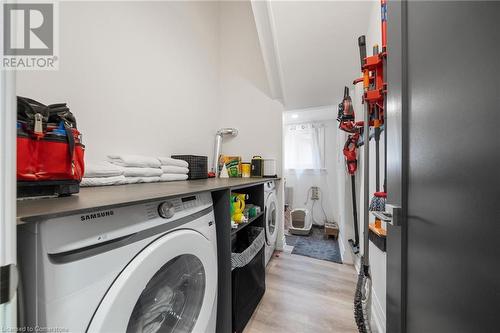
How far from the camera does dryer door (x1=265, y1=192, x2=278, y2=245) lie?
199 cm

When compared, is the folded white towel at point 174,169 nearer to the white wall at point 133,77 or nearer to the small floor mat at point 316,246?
the white wall at point 133,77

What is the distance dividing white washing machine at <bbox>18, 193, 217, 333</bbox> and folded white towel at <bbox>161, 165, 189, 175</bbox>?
0.79 meters

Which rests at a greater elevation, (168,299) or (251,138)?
(251,138)

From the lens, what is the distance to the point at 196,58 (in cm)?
222

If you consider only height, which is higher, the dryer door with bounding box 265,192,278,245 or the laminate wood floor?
the dryer door with bounding box 265,192,278,245

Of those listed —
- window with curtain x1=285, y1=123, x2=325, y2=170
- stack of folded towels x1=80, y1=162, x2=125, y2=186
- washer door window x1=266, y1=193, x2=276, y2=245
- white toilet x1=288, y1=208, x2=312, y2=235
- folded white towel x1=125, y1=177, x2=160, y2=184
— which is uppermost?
window with curtain x1=285, y1=123, x2=325, y2=170

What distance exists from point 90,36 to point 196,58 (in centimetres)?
119

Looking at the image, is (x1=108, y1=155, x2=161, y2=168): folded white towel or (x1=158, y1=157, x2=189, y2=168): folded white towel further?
(x1=158, y1=157, x2=189, y2=168): folded white towel

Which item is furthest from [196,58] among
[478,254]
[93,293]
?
[478,254]

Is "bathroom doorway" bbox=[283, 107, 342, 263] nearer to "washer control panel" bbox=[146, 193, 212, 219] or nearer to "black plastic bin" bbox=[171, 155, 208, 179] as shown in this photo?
"black plastic bin" bbox=[171, 155, 208, 179]

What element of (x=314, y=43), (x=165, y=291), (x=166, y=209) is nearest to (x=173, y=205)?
(x=166, y=209)

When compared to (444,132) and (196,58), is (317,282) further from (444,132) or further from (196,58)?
(196,58)

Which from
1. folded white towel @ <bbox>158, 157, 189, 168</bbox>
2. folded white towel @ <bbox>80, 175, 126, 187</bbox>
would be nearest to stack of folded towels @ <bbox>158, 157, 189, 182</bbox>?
folded white towel @ <bbox>158, 157, 189, 168</bbox>

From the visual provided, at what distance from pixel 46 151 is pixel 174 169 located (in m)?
0.96
